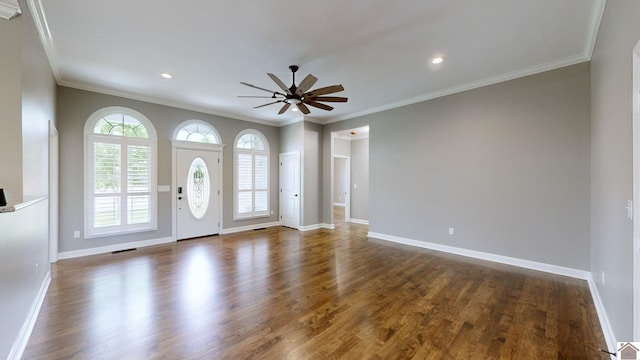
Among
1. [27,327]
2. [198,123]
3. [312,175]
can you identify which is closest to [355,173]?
[312,175]

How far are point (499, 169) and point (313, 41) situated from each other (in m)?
3.45

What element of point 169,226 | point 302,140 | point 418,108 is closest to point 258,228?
point 169,226

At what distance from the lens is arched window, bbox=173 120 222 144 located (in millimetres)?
5594

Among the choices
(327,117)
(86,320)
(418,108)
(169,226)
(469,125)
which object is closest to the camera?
(86,320)

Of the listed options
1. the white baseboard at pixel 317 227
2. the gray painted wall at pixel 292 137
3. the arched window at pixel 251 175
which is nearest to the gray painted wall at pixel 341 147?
the gray painted wall at pixel 292 137

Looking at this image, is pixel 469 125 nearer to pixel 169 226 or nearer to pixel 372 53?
pixel 372 53

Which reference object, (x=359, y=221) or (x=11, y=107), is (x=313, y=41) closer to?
(x=11, y=107)

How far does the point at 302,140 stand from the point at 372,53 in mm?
3560

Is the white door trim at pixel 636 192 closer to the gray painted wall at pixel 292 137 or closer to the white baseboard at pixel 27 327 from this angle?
the white baseboard at pixel 27 327

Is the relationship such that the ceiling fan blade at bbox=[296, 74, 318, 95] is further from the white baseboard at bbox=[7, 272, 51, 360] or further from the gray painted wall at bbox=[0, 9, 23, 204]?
the white baseboard at bbox=[7, 272, 51, 360]

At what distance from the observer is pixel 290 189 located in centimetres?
700

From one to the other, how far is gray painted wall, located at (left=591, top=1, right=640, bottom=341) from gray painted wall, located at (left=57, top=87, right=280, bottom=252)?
6209 mm

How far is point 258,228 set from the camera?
6.76 meters

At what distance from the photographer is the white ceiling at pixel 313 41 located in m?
2.44
